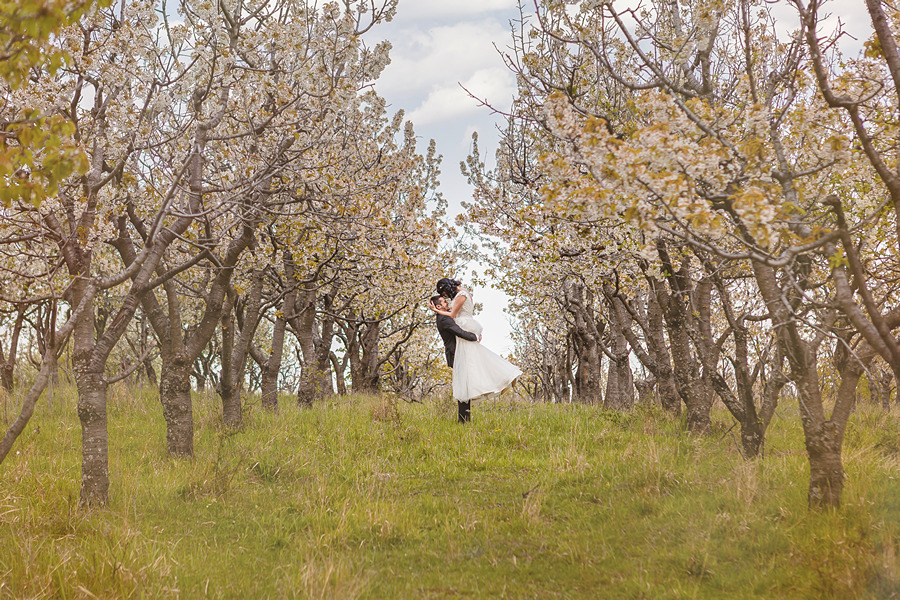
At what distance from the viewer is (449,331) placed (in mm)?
11133

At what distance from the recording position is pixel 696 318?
28.9ft

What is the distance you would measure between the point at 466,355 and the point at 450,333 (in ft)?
1.80

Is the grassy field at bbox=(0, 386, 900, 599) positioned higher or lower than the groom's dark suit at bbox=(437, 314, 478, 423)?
lower

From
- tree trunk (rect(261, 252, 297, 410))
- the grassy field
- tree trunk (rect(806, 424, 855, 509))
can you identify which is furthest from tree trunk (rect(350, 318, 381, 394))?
tree trunk (rect(806, 424, 855, 509))

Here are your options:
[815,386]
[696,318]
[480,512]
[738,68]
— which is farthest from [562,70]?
[480,512]

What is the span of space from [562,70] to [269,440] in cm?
721

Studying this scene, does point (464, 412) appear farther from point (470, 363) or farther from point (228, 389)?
point (228, 389)

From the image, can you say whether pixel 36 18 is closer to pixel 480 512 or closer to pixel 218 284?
pixel 480 512

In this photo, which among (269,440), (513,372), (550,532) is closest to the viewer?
(550,532)

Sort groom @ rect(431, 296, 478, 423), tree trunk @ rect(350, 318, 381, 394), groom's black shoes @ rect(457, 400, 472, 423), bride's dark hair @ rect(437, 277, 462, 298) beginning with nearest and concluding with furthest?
1. groom's black shoes @ rect(457, 400, 472, 423)
2. groom @ rect(431, 296, 478, 423)
3. bride's dark hair @ rect(437, 277, 462, 298)
4. tree trunk @ rect(350, 318, 381, 394)

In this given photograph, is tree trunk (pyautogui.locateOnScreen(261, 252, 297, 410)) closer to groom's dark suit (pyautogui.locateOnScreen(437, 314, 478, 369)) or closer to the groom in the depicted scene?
the groom

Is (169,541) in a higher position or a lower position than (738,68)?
lower

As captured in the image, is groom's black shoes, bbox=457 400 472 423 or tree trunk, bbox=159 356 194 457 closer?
tree trunk, bbox=159 356 194 457

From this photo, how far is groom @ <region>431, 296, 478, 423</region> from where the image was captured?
10.7m
